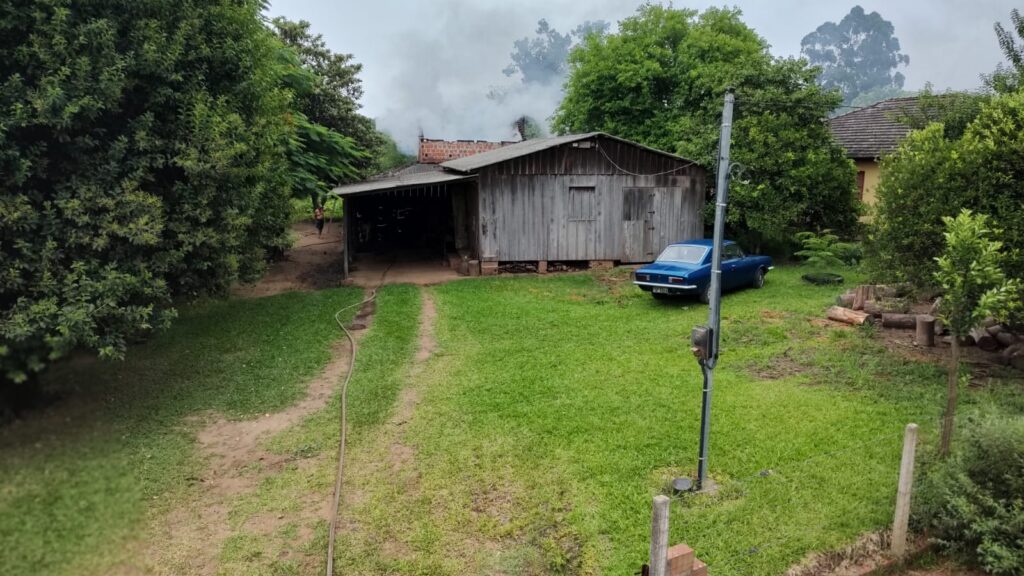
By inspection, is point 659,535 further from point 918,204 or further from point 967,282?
point 918,204

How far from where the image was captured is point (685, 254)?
45.5 ft

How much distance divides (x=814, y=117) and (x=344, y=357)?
Result: 14699 millimetres

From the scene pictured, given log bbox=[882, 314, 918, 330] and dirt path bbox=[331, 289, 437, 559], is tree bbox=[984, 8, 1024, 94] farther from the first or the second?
dirt path bbox=[331, 289, 437, 559]

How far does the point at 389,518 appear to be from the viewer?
5.62 m

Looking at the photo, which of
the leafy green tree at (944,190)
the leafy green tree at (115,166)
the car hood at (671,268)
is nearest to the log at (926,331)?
the leafy green tree at (944,190)

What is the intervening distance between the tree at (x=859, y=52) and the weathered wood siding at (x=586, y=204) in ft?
375

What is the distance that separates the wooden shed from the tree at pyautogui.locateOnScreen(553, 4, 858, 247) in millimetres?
1505

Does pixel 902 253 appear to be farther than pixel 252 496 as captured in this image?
Yes

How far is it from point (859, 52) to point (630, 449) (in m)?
145

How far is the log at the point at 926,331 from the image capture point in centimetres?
964

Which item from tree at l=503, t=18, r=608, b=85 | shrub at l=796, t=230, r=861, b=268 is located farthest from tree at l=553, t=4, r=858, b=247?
tree at l=503, t=18, r=608, b=85


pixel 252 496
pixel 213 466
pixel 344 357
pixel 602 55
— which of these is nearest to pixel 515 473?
pixel 252 496

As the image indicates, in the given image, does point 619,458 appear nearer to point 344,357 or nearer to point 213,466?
point 213,466

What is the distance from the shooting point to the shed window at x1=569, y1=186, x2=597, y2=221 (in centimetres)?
1805
